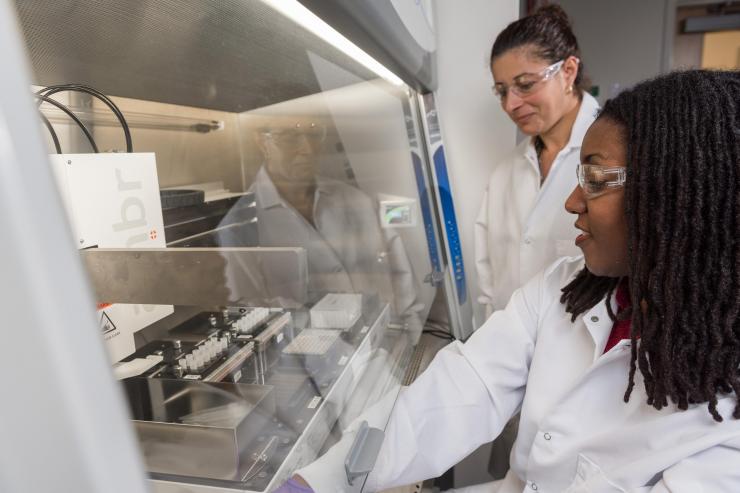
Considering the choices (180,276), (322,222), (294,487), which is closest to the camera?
(180,276)

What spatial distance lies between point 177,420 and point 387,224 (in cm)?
109

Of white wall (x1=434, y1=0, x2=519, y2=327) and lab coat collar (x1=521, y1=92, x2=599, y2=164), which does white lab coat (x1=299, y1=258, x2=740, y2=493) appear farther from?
white wall (x1=434, y1=0, x2=519, y2=327)

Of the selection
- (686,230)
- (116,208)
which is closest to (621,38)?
(686,230)

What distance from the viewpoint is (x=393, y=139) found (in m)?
1.73

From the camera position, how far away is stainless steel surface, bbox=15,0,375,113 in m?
0.64

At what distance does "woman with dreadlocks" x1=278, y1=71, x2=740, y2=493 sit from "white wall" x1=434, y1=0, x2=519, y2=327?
39.5 inches

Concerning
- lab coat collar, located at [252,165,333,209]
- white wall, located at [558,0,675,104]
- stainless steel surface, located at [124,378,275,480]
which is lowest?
stainless steel surface, located at [124,378,275,480]

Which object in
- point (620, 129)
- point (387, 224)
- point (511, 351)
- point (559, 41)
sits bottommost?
point (511, 351)

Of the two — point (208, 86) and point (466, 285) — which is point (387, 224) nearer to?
point (466, 285)

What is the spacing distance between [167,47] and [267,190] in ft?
2.39

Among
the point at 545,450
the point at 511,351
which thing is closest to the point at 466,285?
the point at 511,351

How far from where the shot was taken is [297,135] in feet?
4.78

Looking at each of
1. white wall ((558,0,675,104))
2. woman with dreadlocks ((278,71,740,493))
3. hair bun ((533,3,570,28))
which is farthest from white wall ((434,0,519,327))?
white wall ((558,0,675,104))

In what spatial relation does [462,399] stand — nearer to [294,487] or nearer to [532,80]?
[294,487]
